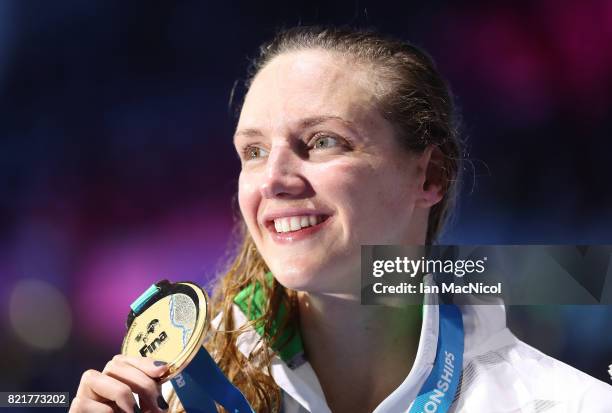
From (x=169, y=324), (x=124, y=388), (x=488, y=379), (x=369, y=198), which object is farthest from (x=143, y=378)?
(x=488, y=379)

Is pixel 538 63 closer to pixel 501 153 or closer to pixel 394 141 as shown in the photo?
pixel 501 153

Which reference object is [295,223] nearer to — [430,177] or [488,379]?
[430,177]

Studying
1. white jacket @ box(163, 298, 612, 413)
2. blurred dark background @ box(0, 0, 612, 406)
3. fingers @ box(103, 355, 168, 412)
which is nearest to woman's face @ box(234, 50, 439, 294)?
white jacket @ box(163, 298, 612, 413)

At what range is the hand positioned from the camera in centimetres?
129

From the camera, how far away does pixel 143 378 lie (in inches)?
50.8

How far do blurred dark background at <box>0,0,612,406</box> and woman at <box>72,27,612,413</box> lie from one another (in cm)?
87

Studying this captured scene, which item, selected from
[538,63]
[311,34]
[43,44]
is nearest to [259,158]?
[311,34]

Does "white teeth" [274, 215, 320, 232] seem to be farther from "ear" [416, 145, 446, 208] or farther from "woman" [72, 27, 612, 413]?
"ear" [416, 145, 446, 208]

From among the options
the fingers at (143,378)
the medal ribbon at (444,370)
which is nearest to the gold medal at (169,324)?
the fingers at (143,378)

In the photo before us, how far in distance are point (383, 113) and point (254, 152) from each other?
35 cm

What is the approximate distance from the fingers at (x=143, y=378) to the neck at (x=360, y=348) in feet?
1.87

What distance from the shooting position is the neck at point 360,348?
1.76 m

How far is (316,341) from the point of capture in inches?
71.7

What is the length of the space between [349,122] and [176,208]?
5.10 feet
